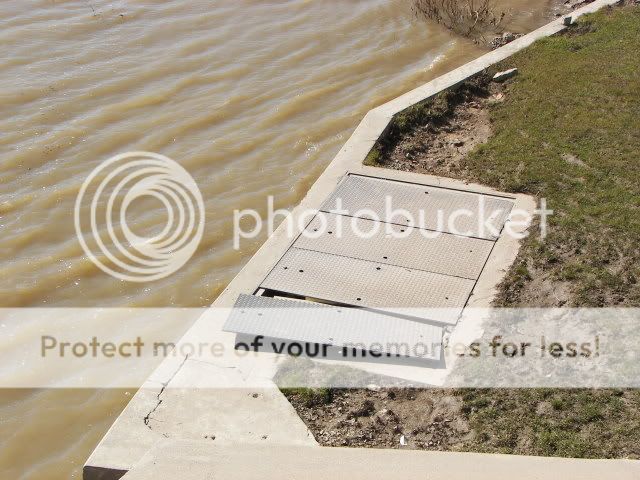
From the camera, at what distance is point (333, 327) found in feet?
19.4

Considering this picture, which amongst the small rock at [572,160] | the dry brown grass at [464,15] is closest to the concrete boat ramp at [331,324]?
the small rock at [572,160]

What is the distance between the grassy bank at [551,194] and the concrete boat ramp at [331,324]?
27 centimetres

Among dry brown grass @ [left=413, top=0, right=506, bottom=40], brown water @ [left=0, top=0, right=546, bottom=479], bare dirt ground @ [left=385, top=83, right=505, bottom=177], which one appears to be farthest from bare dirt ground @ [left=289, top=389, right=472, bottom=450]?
dry brown grass @ [left=413, top=0, right=506, bottom=40]

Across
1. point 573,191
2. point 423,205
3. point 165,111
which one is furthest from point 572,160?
point 165,111

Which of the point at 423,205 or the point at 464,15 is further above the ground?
the point at 464,15

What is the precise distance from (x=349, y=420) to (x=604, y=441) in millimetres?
1519

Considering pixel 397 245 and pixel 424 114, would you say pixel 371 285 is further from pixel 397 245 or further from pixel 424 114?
pixel 424 114

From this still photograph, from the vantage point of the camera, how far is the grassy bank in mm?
5095

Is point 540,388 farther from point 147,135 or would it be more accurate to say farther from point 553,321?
Answer: point 147,135

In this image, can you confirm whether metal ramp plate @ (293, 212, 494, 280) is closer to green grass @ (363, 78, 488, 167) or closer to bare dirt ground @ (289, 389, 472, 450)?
green grass @ (363, 78, 488, 167)

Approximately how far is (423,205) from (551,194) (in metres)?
1.13

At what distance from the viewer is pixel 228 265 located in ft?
24.6

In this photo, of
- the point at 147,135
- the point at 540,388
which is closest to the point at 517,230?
the point at 540,388

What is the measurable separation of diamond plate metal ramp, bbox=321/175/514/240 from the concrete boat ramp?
2 cm
